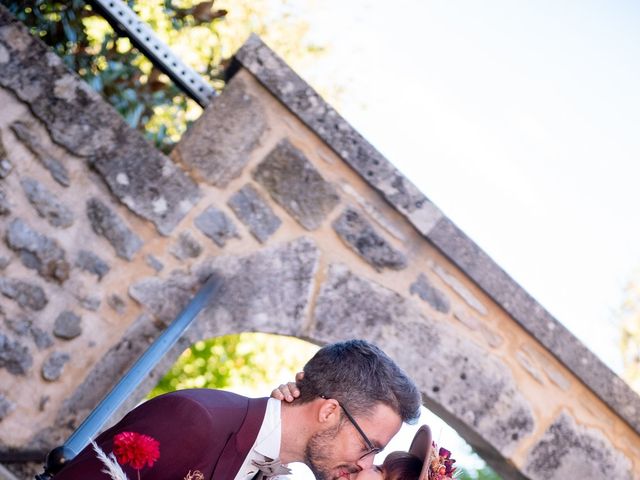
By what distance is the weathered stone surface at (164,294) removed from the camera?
117 inches

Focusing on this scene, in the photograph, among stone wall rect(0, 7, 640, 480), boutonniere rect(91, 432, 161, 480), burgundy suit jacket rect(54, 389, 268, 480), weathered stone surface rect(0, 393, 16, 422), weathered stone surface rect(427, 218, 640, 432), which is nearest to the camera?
boutonniere rect(91, 432, 161, 480)

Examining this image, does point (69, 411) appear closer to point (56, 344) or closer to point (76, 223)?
point (56, 344)

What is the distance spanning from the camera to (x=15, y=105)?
286 centimetres

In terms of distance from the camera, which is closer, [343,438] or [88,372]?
[343,438]

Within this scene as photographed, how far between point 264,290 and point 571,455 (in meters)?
1.68

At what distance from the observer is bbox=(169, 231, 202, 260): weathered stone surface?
302cm

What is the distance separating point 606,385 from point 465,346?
2.41 feet

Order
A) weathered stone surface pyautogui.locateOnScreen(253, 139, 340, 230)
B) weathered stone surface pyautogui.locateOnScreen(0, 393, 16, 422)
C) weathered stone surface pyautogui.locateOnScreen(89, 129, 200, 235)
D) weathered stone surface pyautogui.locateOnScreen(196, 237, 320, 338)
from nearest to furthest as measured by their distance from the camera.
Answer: weathered stone surface pyautogui.locateOnScreen(0, 393, 16, 422) → weathered stone surface pyautogui.locateOnScreen(89, 129, 200, 235) → weathered stone surface pyautogui.locateOnScreen(196, 237, 320, 338) → weathered stone surface pyautogui.locateOnScreen(253, 139, 340, 230)

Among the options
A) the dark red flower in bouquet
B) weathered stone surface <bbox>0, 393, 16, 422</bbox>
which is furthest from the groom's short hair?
weathered stone surface <bbox>0, 393, 16, 422</bbox>

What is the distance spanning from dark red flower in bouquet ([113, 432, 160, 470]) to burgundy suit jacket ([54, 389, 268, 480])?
0.06 meters

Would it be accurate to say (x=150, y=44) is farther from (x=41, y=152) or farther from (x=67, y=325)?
(x=67, y=325)

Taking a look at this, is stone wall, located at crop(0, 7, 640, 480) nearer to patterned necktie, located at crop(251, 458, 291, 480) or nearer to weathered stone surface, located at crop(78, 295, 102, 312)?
weathered stone surface, located at crop(78, 295, 102, 312)

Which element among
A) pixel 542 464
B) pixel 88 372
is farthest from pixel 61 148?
pixel 542 464

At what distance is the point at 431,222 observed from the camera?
10.7 ft
